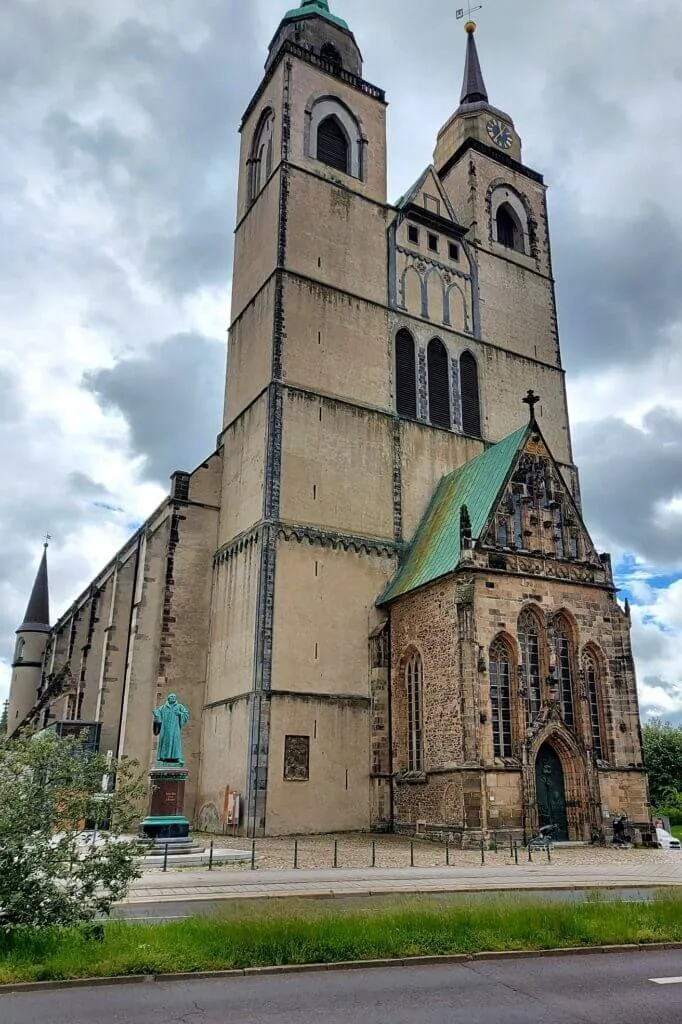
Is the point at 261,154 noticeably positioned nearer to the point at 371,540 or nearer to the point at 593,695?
the point at 371,540

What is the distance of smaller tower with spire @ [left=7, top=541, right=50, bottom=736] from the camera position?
5669 centimetres

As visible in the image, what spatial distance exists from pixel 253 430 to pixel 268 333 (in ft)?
12.9

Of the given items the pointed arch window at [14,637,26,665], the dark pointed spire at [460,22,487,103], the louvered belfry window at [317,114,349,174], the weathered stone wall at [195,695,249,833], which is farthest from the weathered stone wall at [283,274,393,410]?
the pointed arch window at [14,637,26,665]

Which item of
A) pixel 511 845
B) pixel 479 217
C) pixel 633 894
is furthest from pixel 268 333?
pixel 633 894

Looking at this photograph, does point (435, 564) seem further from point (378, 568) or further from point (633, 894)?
point (633, 894)

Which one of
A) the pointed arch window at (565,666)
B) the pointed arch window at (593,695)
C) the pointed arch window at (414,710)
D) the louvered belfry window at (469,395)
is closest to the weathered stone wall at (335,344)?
the louvered belfry window at (469,395)

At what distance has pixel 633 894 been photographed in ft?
45.3

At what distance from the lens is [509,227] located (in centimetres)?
4144

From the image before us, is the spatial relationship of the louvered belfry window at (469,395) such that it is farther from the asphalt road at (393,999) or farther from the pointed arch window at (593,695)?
the asphalt road at (393,999)

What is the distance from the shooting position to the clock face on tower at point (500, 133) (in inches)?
1674

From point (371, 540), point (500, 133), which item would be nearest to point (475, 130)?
point (500, 133)

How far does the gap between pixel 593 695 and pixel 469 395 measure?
47.5ft

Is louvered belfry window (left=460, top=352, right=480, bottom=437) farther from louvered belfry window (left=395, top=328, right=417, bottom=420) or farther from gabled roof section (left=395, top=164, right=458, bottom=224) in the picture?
gabled roof section (left=395, top=164, right=458, bottom=224)

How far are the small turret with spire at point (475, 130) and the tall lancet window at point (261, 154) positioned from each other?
10.1 meters
